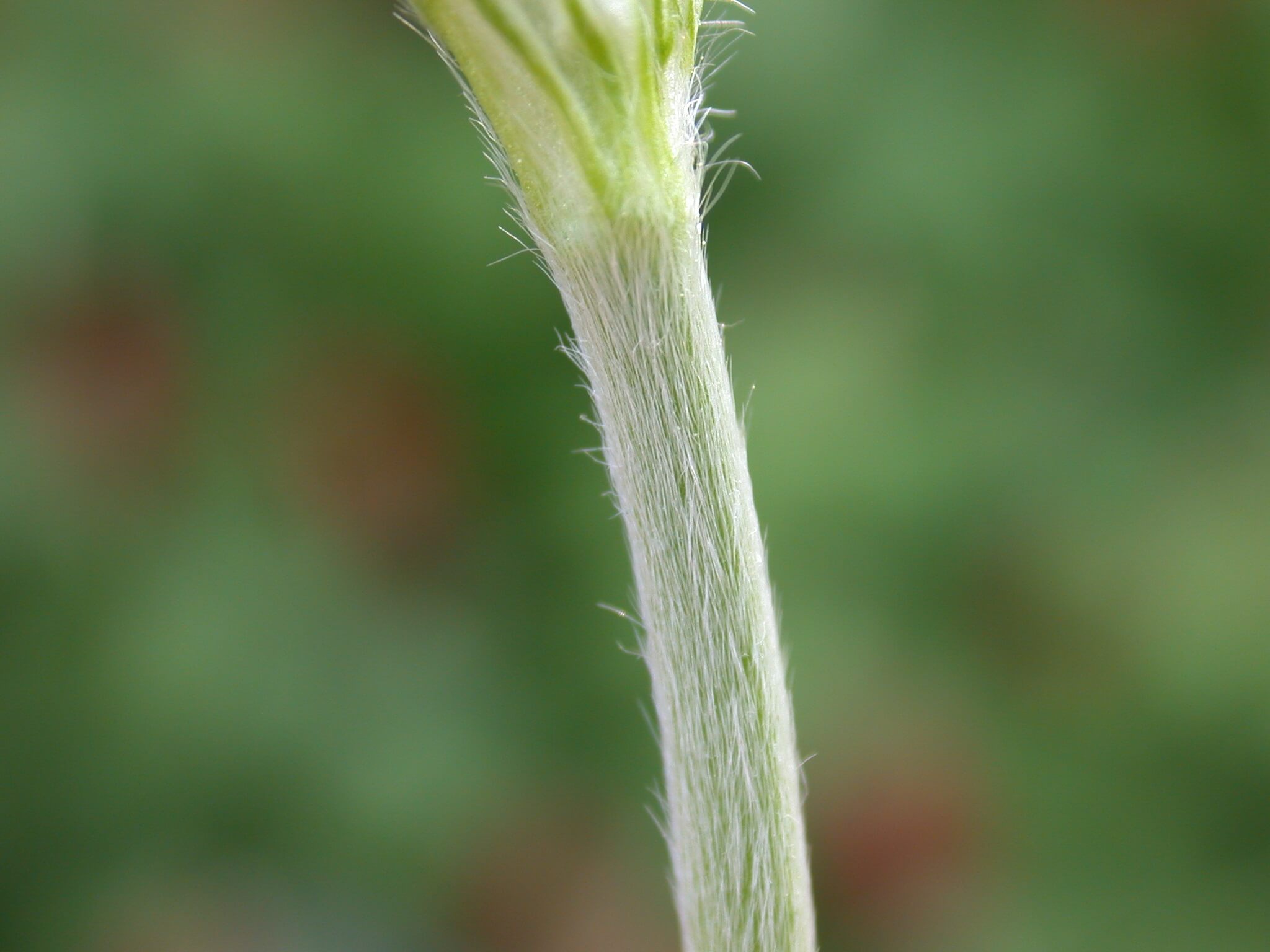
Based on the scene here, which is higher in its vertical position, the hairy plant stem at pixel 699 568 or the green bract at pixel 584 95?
the green bract at pixel 584 95

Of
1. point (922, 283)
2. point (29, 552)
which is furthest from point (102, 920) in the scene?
point (922, 283)

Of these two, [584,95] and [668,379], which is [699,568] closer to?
[668,379]

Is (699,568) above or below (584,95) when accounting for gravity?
below

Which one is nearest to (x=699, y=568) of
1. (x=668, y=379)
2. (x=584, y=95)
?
(x=668, y=379)

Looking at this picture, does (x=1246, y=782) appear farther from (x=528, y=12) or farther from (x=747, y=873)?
(x=528, y=12)

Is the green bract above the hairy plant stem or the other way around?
above
